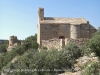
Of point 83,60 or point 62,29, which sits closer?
point 83,60

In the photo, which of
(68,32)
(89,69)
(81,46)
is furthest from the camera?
(68,32)

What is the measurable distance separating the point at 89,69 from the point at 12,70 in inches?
505

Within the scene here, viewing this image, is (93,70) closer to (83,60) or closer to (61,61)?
(61,61)

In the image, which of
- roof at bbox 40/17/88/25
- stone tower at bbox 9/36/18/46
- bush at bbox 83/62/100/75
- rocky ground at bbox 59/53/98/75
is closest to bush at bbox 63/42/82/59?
rocky ground at bbox 59/53/98/75

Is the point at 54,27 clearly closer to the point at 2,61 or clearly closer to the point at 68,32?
the point at 68,32

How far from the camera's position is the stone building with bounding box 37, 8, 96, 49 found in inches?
1823

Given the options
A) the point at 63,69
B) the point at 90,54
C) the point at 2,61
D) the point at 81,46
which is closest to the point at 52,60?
the point at 63,69

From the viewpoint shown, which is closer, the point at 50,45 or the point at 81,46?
the point at 81,46

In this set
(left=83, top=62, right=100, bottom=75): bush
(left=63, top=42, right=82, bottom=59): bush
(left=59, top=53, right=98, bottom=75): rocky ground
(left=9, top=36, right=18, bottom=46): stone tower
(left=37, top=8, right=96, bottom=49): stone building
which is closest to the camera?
(left=83, top=62, right=100, bottom=75): bush

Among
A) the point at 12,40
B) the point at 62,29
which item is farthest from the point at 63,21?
the point at 12,40

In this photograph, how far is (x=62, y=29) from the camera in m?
48.1

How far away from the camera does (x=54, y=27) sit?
48.1m

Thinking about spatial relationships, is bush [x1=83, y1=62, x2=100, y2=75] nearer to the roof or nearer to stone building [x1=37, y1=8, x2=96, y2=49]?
stone building [x1=37, y1=8, x2=96, y2=49]

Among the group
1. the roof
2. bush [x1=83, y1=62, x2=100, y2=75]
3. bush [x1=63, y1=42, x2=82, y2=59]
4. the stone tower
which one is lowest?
bush [x1=83, y1=62, x2=100, y2=75]
